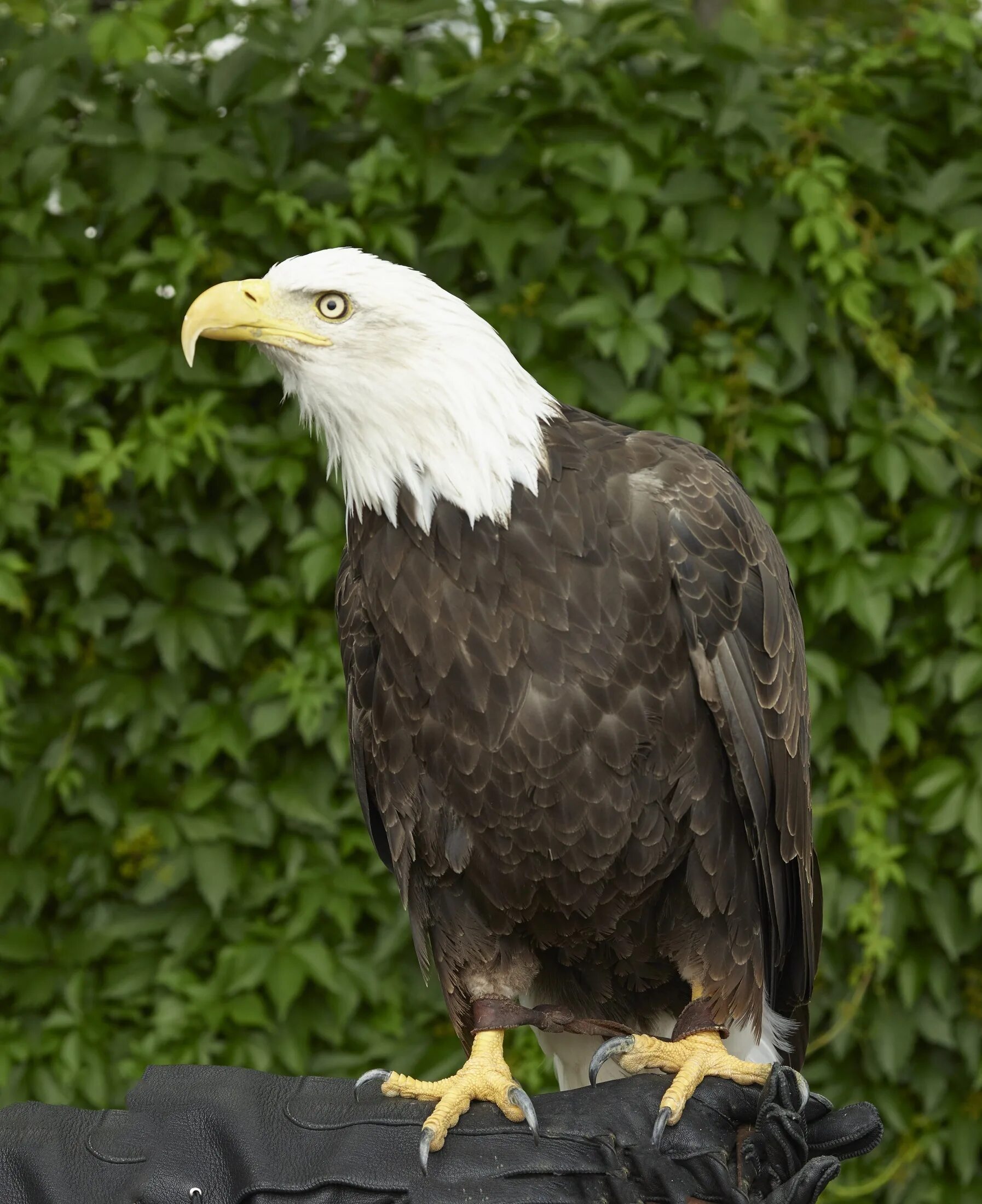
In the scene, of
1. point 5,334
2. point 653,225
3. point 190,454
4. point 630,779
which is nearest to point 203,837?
point 190,454

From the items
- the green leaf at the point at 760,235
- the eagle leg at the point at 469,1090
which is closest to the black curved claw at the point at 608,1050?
the eagle leg at the point at 469,1090

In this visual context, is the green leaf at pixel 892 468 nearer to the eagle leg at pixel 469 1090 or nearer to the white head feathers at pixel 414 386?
the white head feathers at pixel 414 386

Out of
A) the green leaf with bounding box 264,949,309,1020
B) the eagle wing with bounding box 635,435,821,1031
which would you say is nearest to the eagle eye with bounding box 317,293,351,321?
the eagle wing with bounding box 635,435,821,1031

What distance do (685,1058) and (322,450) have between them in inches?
63.0

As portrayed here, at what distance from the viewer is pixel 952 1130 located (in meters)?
3.27

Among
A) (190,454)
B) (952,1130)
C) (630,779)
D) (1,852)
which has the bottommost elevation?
(952,1130)

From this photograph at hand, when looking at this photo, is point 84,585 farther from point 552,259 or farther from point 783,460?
point 783,460

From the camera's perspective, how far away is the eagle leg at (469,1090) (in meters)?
1.87

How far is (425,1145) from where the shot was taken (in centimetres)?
182

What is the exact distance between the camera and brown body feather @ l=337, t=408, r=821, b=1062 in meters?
1.96

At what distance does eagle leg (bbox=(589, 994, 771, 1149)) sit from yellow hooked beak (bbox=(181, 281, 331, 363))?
1.14 m

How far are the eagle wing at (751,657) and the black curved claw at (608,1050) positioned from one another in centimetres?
31

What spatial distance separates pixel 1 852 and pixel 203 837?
1.63 feet

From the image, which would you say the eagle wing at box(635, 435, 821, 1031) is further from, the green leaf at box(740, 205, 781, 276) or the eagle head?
the green leaf at box(740, 205, 781, 276)
